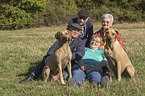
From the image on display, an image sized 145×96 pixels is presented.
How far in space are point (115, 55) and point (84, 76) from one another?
1016 mm

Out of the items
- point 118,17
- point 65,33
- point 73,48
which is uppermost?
point 65,33

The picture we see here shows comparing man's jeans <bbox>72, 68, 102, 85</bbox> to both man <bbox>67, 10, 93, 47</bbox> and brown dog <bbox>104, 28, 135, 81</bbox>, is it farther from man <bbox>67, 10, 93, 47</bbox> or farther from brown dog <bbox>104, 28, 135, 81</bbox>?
man <bbox>67, 10, 93, 47</bbox>

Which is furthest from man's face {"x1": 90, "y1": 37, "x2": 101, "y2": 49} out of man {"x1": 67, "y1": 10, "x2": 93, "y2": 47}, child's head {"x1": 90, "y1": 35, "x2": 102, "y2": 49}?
man {"x1": 67, "y1": 10, "x2": 93, "y2": 47}

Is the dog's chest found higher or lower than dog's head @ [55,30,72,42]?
lower

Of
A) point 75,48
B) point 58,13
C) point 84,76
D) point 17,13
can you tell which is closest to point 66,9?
point 58,13

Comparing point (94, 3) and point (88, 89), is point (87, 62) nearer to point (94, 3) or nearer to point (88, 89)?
point (88, 89)

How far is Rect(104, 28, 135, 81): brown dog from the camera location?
13.5 ft

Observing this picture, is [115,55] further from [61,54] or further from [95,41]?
[95,41]

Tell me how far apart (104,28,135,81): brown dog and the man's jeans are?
0.43m

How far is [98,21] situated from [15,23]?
37.1ft

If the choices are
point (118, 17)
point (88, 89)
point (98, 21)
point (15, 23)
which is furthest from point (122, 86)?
point (118, 17)

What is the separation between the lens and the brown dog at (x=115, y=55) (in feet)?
13.5

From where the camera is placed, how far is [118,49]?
4219 mm

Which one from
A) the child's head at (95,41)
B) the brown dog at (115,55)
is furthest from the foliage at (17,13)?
the brown dog at (115,55)
